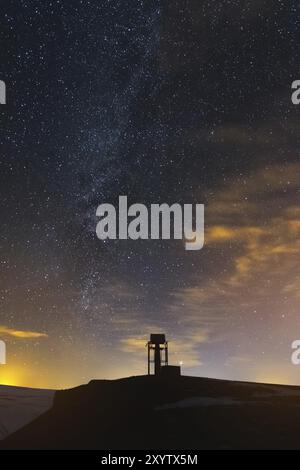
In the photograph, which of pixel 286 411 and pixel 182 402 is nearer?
pixel 286 411

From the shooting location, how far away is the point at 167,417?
23.4m

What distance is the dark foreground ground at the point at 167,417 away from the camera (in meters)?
20.6

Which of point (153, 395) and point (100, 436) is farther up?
point (153, 395)

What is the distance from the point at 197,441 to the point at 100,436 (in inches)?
199

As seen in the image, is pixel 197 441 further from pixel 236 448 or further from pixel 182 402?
pixel 182 402

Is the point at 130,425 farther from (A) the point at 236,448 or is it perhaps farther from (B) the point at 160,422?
(A) the point at 236,448

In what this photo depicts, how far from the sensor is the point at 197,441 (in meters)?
20.3

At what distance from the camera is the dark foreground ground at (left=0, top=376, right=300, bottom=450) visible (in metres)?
20.6

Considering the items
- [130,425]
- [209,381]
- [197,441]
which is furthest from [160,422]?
[209,381]
